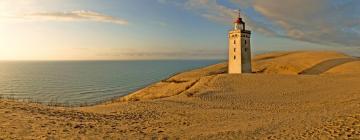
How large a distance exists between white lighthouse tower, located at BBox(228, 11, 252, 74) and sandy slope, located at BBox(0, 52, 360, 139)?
27.6 ft

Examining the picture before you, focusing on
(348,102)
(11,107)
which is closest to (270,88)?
(348,102)

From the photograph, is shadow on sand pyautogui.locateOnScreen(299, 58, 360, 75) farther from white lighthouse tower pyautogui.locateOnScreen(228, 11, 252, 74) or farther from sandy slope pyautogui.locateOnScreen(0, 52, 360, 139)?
sandy slope pyautogui.locateOnScreen(0, 52, 360, 139)

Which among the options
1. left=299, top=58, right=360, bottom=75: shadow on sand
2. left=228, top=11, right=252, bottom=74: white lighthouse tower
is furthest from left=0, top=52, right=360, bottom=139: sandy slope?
left=299, top=58, right=360, bottom=75: shadow on sand

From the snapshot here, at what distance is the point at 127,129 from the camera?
48.9 feet

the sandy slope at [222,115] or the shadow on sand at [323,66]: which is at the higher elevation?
the shadow on sand at [323,66]

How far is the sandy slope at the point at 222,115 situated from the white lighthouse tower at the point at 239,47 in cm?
842

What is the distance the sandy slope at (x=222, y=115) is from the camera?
13.8 m

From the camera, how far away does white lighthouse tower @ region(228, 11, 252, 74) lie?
40.0 meters

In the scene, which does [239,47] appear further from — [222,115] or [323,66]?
[222,115]

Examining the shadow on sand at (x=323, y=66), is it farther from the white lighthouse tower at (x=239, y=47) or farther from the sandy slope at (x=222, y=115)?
the sandy slope at (x=222, y=115)

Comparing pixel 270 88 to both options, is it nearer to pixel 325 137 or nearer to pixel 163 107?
pixel 163 107

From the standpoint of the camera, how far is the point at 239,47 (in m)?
40.4

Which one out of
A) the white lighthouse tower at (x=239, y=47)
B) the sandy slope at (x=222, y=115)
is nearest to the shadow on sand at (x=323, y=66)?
the white lighthouse tower at (x=239, y=47)

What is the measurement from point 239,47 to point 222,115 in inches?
886
